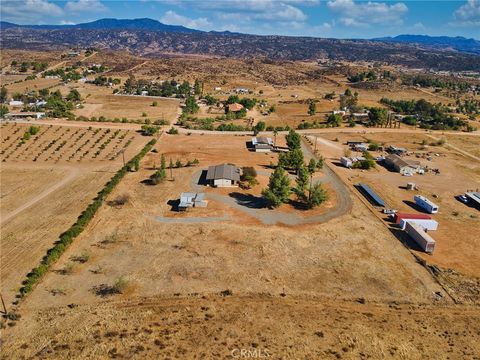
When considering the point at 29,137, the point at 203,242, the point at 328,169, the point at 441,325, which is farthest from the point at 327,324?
the point at 29,137

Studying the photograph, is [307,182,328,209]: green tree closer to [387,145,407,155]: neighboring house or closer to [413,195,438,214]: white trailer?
[413,195,438,214]: white trailer

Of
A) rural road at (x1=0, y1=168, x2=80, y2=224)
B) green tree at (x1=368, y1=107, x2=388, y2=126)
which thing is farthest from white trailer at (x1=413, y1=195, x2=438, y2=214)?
rural road at (x1=0, y1=168, x2=80, y2=224)

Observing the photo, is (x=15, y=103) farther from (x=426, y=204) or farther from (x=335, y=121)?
(x=426, y=204)

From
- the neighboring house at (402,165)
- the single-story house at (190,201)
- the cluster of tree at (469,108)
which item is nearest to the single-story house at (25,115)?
the single-story house at (190,201)

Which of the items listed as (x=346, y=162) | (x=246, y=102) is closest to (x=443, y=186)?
(x=346, y=162)

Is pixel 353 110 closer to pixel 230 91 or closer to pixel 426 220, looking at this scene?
pixel 230 91

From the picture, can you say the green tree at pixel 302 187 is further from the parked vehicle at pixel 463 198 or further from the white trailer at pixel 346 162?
the parked vehicle at pixel 463 198
